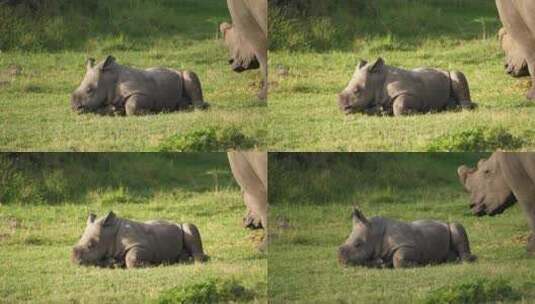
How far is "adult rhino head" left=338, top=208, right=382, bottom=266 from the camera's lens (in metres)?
18.1

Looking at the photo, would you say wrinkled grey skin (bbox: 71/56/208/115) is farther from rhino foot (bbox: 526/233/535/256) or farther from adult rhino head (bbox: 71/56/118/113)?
rhino foot (bbox: 526/233/535/256)

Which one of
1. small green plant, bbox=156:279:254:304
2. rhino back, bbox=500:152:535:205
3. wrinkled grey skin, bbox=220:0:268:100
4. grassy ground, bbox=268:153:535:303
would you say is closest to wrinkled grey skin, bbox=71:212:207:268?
small green plant, bbox=156:279:254:304

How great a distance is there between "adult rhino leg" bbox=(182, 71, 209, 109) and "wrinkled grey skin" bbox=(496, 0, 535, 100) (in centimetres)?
296

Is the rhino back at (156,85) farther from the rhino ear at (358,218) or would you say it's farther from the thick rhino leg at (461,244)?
the thick rhino leg at (461,244)

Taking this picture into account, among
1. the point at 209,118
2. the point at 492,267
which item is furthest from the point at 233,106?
the point at 492,267

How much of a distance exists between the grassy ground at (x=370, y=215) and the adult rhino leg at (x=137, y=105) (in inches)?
51.5

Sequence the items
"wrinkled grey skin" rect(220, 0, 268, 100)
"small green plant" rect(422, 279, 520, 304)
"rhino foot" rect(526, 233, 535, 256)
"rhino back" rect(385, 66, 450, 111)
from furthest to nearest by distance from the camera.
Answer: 1. "wrinkled grey skin" rect(220, 0, 268, 100)
2. "rhino back" rect(385, 66, 450, 111)
3. "rhino foot" rect(526, 233, 535, 256)
4. "small green plant" rect(422, 279, 520, 304)

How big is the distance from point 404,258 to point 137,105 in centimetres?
294

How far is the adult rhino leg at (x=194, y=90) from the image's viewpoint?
1903 centimetres

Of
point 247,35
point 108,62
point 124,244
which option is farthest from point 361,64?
point 124,244

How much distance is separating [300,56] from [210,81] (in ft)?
3.05

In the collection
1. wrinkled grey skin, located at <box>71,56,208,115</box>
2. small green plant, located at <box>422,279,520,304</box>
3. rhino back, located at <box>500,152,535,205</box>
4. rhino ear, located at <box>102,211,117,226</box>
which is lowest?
small green plant, located at <box>422,279,520,304</box>

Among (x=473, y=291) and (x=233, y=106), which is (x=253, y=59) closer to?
(x=233, y=106)

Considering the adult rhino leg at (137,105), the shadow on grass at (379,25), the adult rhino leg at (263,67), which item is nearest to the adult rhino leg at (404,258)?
the adult rhino leg at (263,67)
